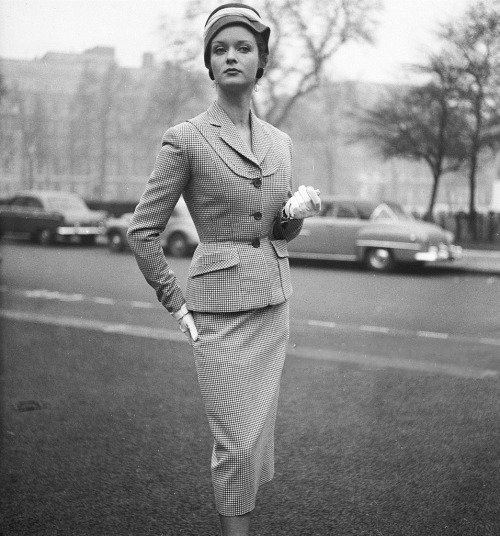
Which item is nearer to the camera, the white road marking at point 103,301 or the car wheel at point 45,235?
the white road marking at point 103,301

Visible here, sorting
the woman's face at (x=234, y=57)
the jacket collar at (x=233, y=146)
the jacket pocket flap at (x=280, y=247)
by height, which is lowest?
the jacket pocket flap at (x=280, y=247)

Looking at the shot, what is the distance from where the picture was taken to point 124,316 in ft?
26.3

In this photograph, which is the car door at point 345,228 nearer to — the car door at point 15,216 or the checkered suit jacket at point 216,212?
the car door at point 15,216

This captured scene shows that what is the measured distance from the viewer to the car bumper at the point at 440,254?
1282 centimetres

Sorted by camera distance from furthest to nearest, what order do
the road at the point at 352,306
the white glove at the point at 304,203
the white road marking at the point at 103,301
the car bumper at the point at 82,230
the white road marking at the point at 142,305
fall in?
the car bumper at the point at 82,230
the white road marking at the point at 103,301
the white road marking at the point at 142,305
the road at the point at 352,306
the white glove at the point at 304,203

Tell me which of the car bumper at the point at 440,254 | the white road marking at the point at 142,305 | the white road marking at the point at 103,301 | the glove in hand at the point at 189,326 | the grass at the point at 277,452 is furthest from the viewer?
the car bumper at the point at 440,254

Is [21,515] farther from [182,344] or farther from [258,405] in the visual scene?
[182,344]

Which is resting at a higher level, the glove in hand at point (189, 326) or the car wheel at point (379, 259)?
the glove in hand at point (189, 326)

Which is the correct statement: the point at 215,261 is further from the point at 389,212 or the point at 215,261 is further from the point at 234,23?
the point at 389,212

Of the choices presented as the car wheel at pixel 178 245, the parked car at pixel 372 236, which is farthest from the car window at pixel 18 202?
the parked car at pixel 372 236

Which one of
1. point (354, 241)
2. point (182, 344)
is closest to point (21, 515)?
point (182, 344)

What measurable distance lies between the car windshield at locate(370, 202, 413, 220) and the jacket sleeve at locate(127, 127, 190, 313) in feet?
34.8

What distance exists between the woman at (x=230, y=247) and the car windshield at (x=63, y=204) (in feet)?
57.1

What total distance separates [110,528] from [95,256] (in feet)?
43.5
